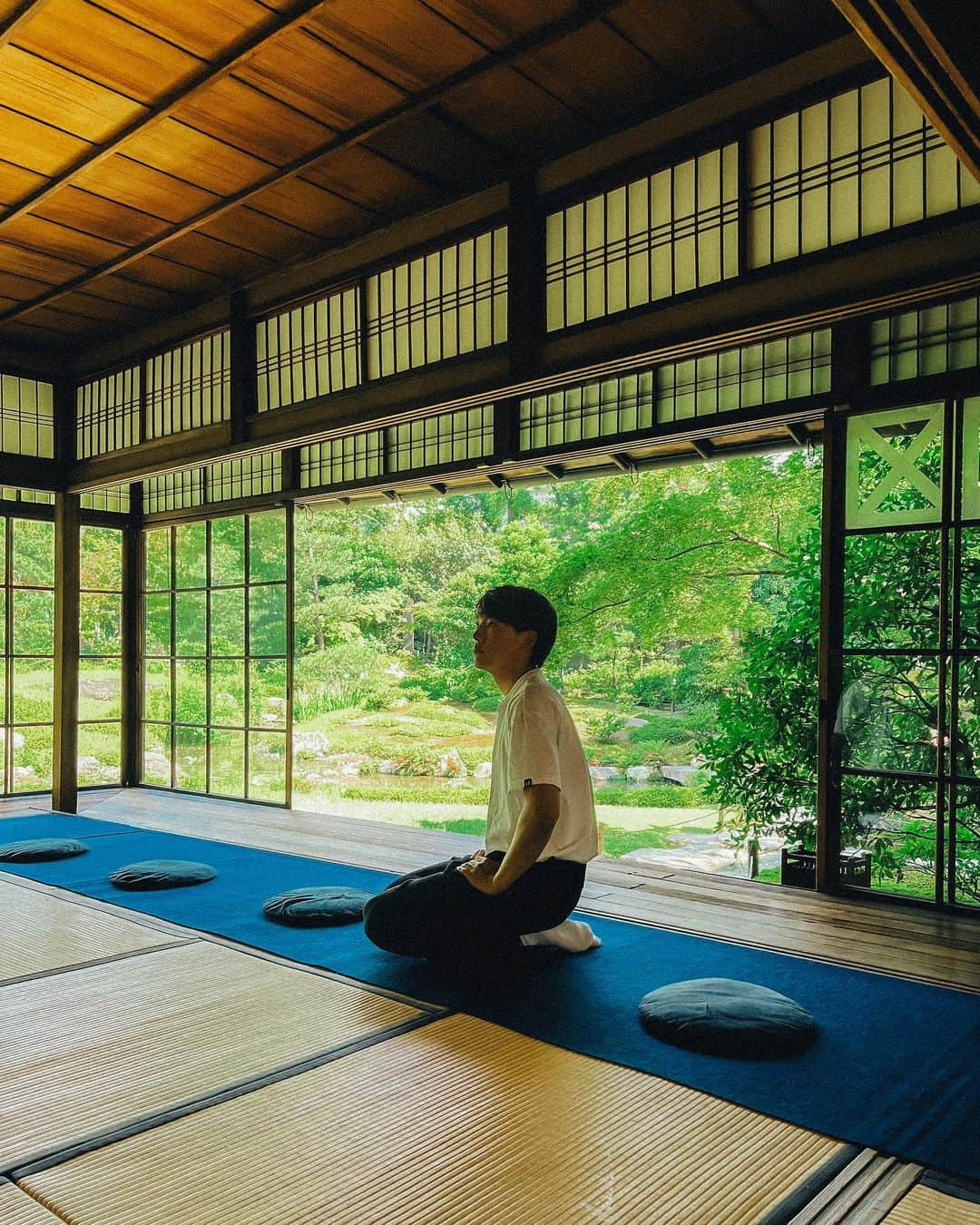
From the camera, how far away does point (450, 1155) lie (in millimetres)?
1837

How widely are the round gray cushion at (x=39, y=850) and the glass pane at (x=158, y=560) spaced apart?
9.64ft

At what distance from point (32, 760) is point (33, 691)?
1.72 ft

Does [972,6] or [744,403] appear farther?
[744,403]

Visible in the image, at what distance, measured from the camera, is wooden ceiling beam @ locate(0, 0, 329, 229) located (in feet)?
9.93

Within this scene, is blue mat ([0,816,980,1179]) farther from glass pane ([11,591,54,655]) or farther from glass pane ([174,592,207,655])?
glass pane ([11,591,54,655])

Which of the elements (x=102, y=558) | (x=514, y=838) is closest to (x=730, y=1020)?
(x=514, y=838)

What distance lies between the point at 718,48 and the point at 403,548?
10840 mm

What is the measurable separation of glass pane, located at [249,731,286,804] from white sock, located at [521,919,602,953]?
147 inches

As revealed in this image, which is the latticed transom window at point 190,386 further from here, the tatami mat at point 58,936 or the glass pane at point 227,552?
the tatami mat at point 58,936

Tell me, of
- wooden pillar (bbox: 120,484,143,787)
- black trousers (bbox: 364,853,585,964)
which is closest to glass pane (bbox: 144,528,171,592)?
wooden pillar (bbox: 120,484,143,787)

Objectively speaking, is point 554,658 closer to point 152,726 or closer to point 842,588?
point 152,726

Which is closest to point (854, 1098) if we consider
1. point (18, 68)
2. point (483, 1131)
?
point (483, 1131)

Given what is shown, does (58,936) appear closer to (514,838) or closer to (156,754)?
(514,838)

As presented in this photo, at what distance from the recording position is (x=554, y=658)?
1153 cm
